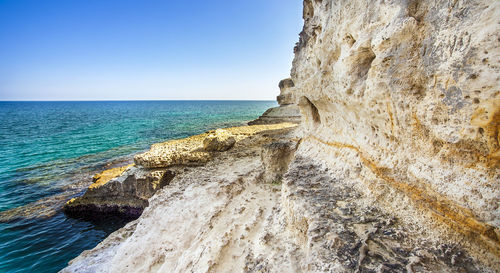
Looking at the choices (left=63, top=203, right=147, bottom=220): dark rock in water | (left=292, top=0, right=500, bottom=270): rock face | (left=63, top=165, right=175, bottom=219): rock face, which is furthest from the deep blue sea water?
(left=292, top=0, right=500, bottom=270): rock face

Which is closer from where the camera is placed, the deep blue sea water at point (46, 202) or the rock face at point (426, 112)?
the rock face at point (426, 112)

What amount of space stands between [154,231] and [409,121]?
19.9 ft

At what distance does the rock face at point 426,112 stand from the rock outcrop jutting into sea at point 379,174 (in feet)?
0.04

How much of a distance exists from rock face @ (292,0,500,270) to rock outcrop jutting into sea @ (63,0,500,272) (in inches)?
0.5

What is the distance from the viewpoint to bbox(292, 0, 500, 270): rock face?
2105 mm

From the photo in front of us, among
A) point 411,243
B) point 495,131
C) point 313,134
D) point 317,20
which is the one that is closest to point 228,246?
point 411,243

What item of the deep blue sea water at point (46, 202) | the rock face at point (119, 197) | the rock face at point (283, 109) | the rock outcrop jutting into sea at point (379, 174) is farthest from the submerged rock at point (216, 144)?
the rock face at point (283, 109)

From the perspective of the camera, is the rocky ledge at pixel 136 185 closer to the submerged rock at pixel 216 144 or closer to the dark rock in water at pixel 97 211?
the dark rock in water at pixel 97 211

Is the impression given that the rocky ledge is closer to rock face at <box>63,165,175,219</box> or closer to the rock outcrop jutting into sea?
rock face at <box>63,165,175,219</box>

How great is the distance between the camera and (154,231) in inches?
231

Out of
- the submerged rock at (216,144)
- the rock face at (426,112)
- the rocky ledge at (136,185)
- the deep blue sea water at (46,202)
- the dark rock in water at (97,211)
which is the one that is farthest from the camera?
the submerged rock at (216,144)

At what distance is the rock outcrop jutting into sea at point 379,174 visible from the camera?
2.18 meters

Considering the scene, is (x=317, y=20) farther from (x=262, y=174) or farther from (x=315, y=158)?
(x=262, y=174)

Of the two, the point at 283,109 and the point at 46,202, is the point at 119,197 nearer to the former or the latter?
the point at 46,202
